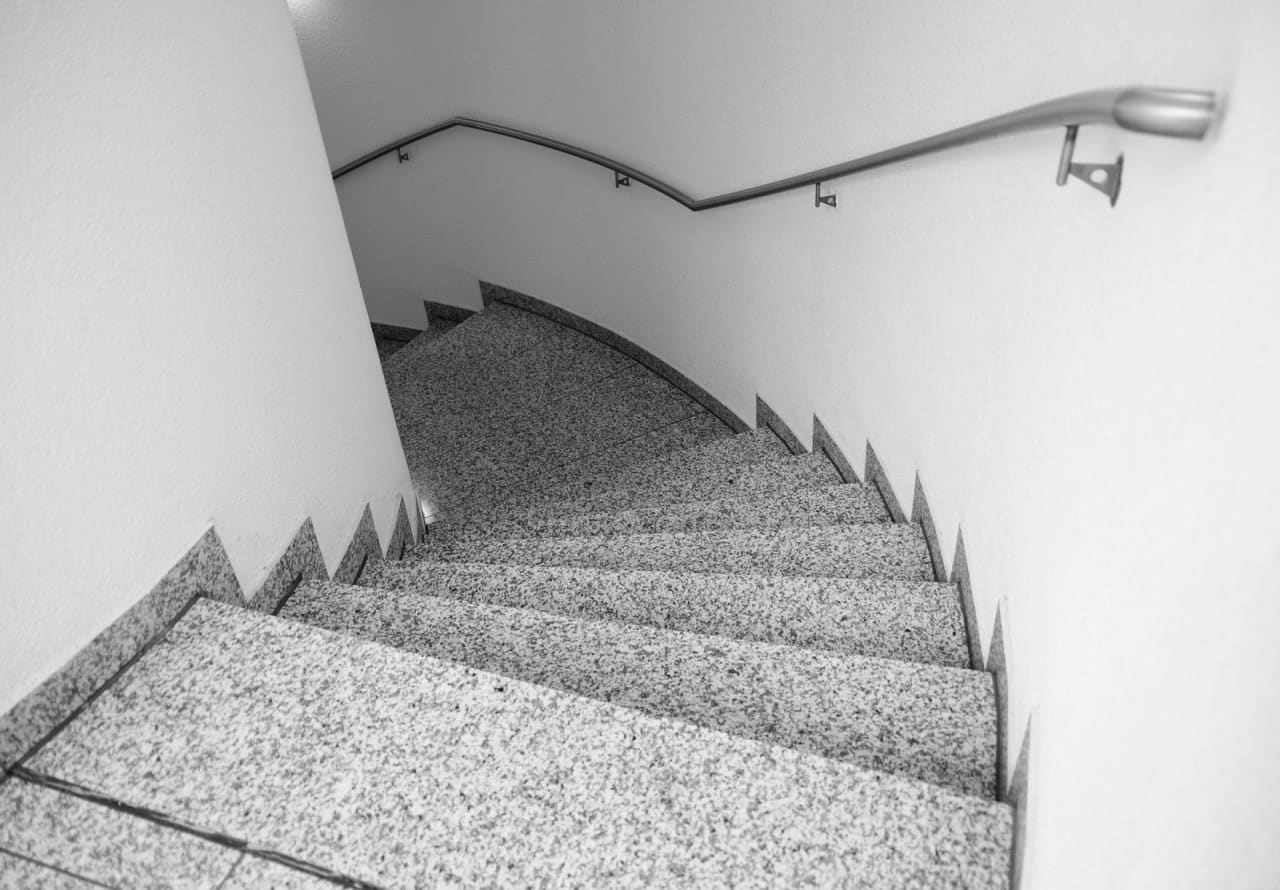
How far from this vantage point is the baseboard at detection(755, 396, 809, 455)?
360 centimetres

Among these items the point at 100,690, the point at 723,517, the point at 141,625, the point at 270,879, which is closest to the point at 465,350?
the point at 723,517

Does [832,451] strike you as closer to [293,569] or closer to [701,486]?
[701,486]

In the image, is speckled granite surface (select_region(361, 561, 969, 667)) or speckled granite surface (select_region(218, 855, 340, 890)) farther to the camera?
speckled granite surface (select_region(361, 561, 969, 667))

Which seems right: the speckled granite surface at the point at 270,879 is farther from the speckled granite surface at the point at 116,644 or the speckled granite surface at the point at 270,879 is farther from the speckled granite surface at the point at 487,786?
the speckled granite surface at the point at 116,644

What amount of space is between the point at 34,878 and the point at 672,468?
9.16ft

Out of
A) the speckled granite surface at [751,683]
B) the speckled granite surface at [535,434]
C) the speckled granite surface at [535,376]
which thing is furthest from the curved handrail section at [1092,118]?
the speckled granite surface at [535,376]

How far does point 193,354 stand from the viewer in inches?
69.2

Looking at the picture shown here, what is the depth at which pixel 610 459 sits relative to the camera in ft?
14.4

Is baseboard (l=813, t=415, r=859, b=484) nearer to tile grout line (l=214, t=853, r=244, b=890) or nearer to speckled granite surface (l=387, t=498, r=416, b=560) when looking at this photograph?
speckled granite surface (l=387, t=498, r=416, b=560)

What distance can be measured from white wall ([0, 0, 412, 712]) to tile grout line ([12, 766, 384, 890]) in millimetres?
159

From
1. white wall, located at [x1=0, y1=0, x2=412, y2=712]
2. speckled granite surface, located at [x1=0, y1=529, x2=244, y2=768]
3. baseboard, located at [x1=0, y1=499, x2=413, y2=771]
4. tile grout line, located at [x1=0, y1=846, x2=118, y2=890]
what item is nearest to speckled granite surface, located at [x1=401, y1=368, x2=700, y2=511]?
white wall, located at [x1=0, y1=0, x2=412, y2=712]

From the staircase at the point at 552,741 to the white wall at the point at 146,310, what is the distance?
0.69 ft

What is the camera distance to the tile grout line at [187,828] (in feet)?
3.89

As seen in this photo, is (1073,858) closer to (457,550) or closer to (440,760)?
(440,760)
